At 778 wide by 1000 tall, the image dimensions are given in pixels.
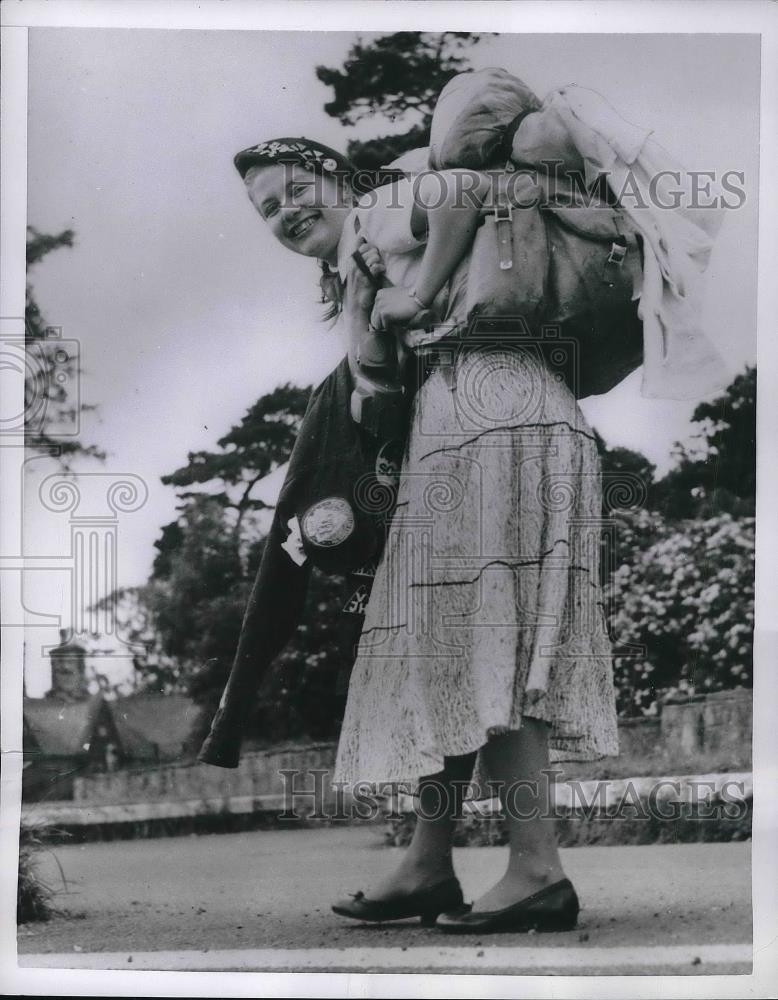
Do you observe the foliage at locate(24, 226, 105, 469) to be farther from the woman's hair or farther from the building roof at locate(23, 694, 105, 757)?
the building roof at locate(23, 694, 105, 757)

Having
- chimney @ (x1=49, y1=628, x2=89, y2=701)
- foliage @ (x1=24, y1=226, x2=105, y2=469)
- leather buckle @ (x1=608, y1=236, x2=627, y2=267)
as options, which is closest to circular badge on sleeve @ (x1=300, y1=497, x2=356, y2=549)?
foliage @ (x1=24, y1=226, x2=105, y2=469)

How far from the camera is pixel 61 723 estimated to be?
3.19 m

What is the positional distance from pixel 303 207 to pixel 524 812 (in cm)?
195

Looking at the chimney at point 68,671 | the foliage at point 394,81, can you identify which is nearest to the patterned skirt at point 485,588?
the foliage at point 394,81

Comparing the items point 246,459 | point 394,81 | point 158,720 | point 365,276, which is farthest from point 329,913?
point 394,81

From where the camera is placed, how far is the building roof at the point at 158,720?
10.4ft

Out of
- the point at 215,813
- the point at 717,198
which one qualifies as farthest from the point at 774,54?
the point at 215,813

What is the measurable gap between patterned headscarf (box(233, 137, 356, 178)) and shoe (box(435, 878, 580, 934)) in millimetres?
2243

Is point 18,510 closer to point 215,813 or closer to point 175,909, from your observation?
point 215,813

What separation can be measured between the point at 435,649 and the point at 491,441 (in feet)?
2.11

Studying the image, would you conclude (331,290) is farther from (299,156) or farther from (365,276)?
(299,156)

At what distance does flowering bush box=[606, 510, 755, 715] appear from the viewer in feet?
10.2

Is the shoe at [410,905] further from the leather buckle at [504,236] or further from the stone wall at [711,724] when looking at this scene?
the leather buckle at [504,236]

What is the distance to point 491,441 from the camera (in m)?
3.13
